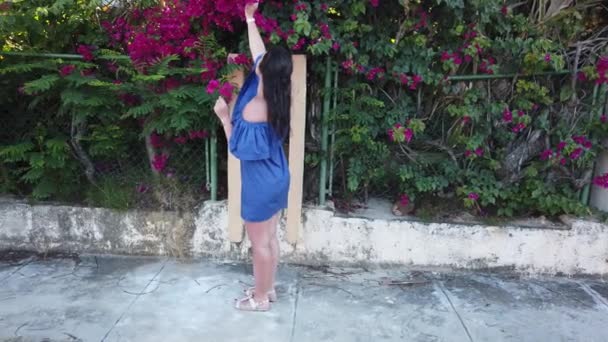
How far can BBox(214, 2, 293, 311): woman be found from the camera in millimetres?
2662

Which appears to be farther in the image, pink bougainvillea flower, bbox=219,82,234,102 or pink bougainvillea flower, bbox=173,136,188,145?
pink bougainvillea flower, bbox=173,136,188,145

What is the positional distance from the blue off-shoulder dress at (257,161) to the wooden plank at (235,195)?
0.67 meters

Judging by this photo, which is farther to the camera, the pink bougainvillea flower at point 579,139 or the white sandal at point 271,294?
the pink bougainvillea flower at point 579,139

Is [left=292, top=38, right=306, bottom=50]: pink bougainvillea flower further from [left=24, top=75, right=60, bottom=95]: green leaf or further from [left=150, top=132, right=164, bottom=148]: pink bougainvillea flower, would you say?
[left=24, top=75, right=60, bottom=95]: green leaf

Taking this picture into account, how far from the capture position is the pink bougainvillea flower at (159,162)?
390cm

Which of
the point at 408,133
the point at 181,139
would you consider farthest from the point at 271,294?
the point at 408,133

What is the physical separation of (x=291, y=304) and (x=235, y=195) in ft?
3.16

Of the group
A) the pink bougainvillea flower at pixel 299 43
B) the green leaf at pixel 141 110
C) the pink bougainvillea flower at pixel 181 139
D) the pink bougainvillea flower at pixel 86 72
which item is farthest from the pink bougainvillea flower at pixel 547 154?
the pink bougainvillea flower at pixel 86 72

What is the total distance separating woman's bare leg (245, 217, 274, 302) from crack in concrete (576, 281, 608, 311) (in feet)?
7.89

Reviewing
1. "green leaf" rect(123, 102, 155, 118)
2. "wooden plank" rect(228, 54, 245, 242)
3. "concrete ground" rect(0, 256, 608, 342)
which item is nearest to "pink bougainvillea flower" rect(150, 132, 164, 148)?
"green leaf" rect(123, 102, 155, 118)

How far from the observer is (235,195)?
12.0 ft

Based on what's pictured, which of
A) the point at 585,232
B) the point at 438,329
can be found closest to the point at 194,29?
the point at 438,329

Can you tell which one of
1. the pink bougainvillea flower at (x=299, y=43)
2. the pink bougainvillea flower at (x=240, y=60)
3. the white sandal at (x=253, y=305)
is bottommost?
the white sandal at (x=253, y=305)

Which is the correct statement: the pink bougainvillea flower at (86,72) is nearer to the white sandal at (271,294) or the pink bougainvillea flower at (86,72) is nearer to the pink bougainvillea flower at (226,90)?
the pink bougainvillea flower at (226,90)
